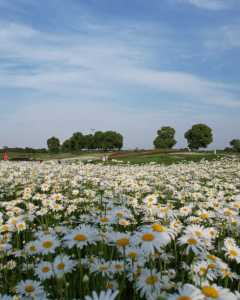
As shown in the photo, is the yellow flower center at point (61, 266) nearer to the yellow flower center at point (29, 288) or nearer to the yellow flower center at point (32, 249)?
the yellow flower center at point (29, 288)

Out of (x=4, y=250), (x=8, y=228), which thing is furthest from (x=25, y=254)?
(x=8, y=228)

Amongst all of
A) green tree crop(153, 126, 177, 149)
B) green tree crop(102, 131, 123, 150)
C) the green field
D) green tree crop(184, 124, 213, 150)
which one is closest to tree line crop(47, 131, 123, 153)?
green tree crop(102, 131, 123, 150)

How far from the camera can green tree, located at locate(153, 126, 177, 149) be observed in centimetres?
10025

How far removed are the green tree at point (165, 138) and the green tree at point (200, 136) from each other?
10.7 m

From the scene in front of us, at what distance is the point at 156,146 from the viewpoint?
101500mm

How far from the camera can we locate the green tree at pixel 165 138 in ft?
329

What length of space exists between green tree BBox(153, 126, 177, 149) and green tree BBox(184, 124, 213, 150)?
10714 mm

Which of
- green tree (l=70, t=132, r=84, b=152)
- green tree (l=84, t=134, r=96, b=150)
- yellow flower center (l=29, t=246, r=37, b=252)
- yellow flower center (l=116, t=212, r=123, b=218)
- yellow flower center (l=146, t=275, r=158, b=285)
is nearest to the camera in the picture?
yellow flower center (l=146, t=275, r=158, b=285)

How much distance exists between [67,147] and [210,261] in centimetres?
11647

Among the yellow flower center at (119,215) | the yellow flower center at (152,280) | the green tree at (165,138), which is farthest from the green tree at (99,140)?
the yellow flower center at (152,280)

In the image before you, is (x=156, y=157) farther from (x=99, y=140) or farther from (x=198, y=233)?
(x=99, y=140)

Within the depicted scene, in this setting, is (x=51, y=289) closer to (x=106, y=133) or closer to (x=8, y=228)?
(x=8, y=228)

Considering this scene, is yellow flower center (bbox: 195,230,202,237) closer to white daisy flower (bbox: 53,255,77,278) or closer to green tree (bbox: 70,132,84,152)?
white daisy flower (bbox: 53,255,77,278)

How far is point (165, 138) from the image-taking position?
340 feet
